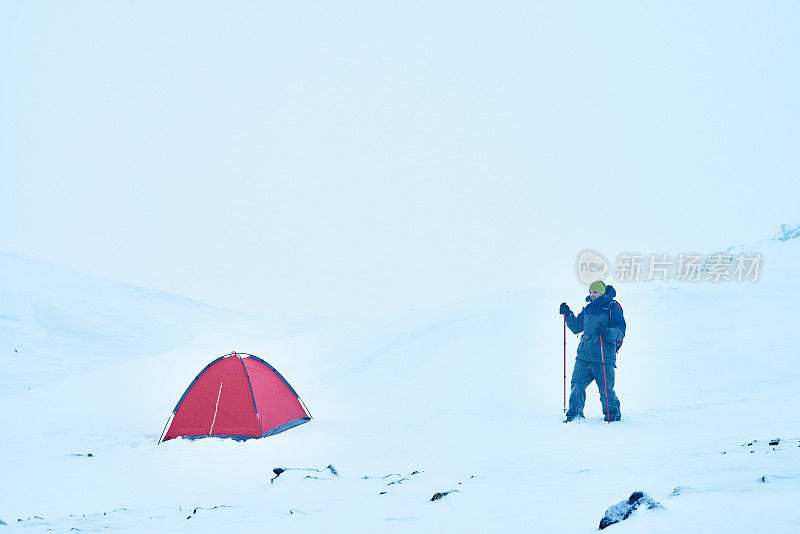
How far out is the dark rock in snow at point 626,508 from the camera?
317 centimetres

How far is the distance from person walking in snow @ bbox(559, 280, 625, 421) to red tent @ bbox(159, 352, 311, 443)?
16.7 ft

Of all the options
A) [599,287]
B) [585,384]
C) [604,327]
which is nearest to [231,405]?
[585,384]

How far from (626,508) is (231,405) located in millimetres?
7833

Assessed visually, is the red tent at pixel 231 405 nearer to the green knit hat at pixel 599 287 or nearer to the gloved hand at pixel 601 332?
the gloved hand at pixel 601 332

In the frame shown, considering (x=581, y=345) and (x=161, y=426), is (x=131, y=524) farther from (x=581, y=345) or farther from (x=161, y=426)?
(x=581, y=345)

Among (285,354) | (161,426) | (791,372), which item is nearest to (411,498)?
(161,426)

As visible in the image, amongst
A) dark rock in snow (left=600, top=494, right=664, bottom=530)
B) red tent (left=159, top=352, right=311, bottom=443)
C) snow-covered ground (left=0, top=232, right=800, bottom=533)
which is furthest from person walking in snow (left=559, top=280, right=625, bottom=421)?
dark rock in snow (left=600, top=494, right=664, bottom=530)

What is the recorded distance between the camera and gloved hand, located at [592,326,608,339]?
30.6 ft

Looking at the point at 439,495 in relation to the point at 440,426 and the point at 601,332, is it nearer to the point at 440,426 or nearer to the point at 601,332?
the point at 440,426

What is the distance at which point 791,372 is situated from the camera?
37.1 ft

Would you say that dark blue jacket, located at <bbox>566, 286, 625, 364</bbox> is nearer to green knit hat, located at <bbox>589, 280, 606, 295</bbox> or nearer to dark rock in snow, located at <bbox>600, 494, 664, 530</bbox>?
green knit hat, located at <bbox>589, 280, 606, 295</bbox>

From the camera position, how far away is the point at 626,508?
3244 mm

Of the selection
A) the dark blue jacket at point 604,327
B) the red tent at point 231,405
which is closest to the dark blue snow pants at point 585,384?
the dark blue jacket at point 604,327

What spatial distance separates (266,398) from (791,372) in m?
10.2
